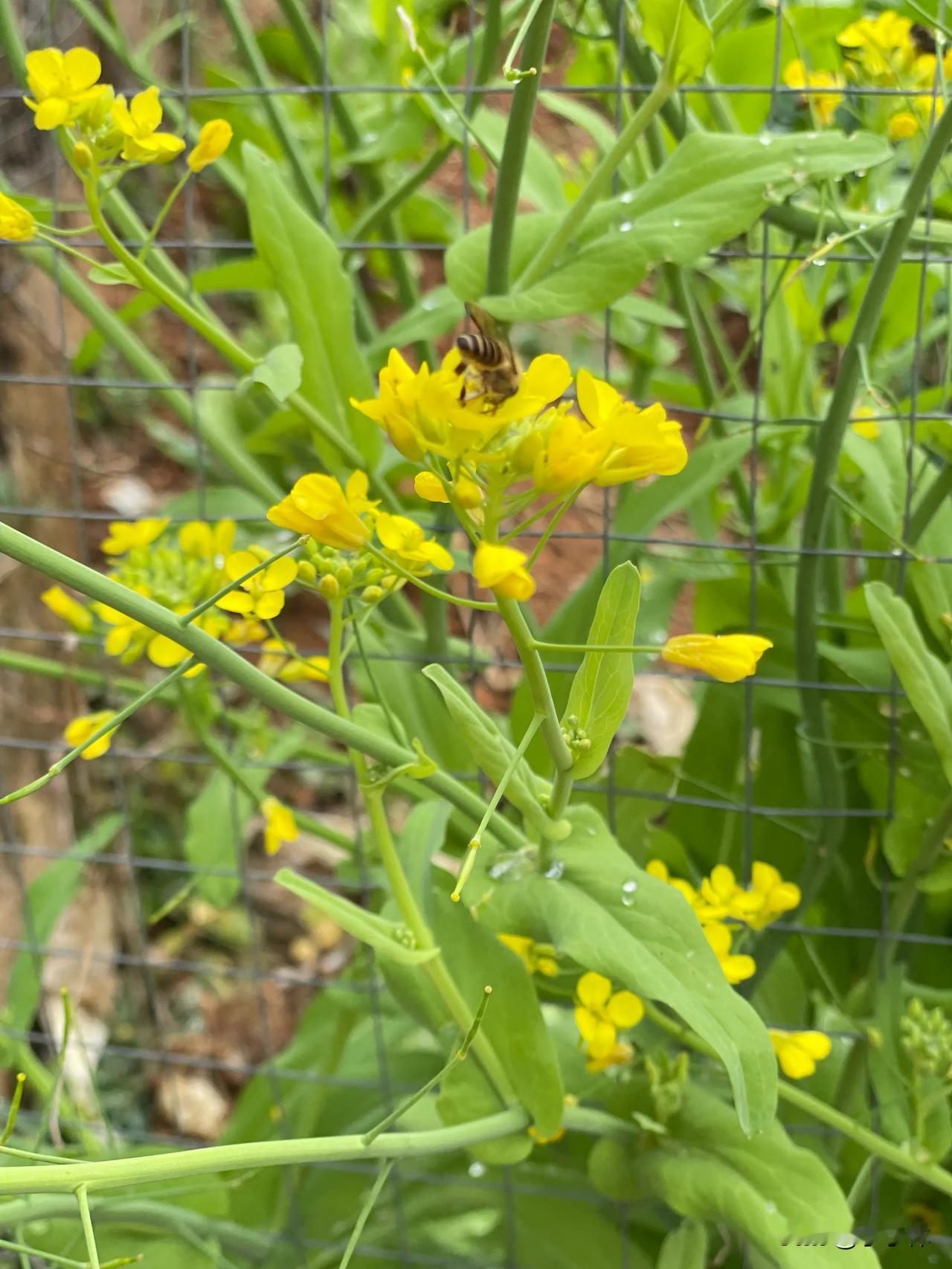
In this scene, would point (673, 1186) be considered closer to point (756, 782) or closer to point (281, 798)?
point (756, 782)

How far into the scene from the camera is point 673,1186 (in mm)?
531

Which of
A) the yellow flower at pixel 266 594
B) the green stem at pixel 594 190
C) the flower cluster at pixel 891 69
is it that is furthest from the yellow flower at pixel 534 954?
the flower cluster at pixel 891 69

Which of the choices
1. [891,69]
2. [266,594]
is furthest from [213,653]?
[891,69]

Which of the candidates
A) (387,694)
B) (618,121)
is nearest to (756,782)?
(387,694)

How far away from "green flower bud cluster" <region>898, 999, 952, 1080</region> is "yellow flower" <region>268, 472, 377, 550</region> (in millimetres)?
383

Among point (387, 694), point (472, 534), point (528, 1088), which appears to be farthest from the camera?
point (387, 694)

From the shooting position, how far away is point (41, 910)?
79 cm

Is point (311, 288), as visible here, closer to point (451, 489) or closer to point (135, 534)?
point (135, 534)

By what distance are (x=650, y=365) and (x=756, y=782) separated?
32cm

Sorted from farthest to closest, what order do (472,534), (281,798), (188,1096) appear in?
(281,798) → (188,1096) → (472,534)

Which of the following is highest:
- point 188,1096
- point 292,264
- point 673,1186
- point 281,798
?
point 292,264

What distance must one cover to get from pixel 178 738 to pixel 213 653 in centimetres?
93

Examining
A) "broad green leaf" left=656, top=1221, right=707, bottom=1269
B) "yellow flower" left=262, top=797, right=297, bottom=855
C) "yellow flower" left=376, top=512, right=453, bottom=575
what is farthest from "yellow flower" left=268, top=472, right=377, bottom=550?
"broad green leaf" left=656, top=1221, right=707, bottom=1269

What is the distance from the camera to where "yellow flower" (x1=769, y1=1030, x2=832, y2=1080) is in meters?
0.54
